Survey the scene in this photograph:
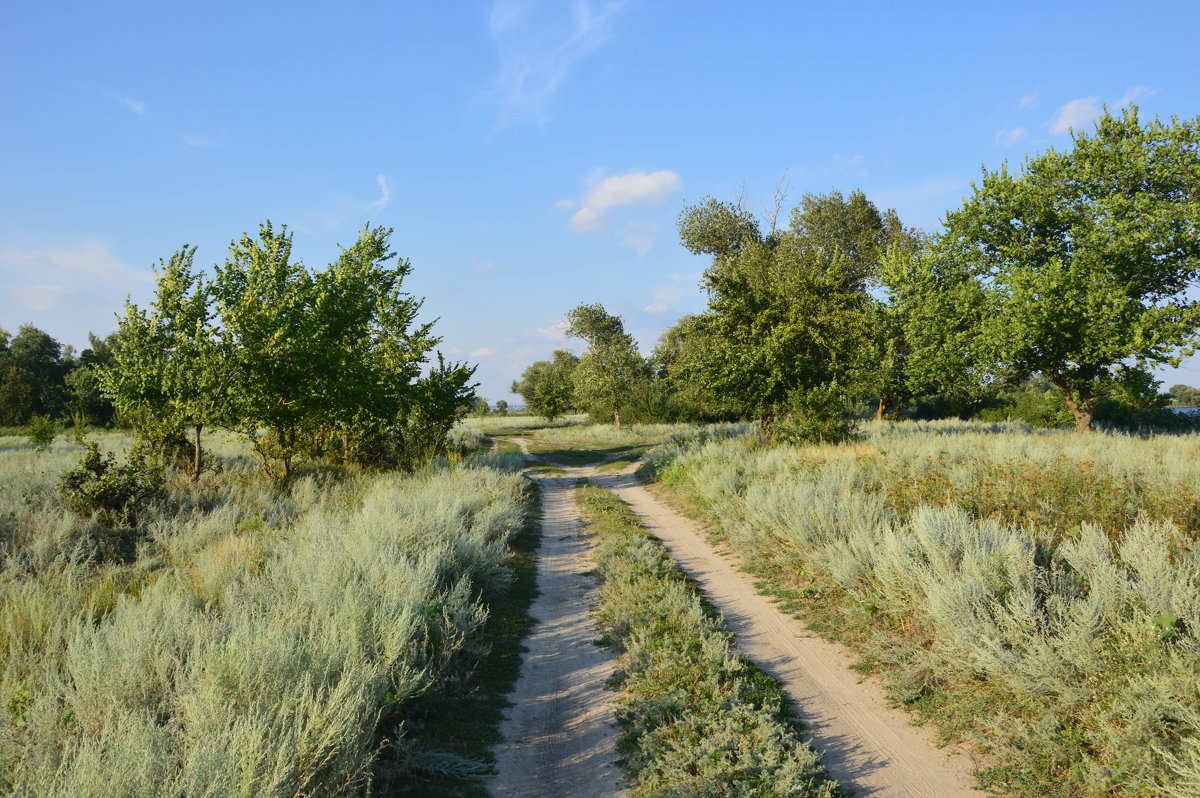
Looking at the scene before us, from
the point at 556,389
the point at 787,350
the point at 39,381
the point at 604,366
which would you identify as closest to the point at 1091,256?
the point at 787,350

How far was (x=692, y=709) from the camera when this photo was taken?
504 cm

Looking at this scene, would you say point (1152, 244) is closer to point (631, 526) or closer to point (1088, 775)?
point (631, 526)

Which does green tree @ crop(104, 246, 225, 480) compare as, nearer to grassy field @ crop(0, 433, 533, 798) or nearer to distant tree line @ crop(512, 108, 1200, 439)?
grassy field @ crop(0, 433, 533, 798)

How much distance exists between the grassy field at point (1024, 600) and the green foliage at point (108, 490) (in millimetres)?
11461

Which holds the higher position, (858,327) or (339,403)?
(858,327)

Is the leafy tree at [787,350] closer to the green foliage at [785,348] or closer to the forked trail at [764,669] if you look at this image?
the green foliage at [785,348]

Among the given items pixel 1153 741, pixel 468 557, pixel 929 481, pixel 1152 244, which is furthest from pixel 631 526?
pixel 1152 244

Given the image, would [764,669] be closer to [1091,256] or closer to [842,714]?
[842,714]

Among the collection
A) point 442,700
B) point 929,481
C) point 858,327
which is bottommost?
point 442,700

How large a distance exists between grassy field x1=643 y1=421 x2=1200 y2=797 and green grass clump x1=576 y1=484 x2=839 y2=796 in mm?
1345

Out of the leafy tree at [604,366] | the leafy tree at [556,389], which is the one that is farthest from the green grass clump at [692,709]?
the leafy tree at [556,389]

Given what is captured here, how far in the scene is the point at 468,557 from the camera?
884 cm

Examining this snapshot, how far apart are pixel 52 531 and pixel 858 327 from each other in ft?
69.3

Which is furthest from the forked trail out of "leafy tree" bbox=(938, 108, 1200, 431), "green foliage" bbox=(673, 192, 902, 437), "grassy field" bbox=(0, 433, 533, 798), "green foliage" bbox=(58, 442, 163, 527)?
"leafy tree" bbox=(938, 108, 1200, 431)
